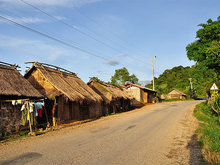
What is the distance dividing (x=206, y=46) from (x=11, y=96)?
60.7ft

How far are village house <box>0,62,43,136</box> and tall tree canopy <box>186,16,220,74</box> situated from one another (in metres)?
15.5

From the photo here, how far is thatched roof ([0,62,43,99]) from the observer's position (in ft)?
40.4

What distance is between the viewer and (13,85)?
13.6 metres

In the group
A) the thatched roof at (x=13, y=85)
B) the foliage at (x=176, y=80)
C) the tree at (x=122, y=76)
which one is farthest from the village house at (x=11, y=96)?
the foliage at (x=176, y=80)

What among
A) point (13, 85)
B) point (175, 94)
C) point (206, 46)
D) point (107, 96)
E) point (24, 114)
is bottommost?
point (24, 114)

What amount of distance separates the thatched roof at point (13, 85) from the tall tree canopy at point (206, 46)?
51.2 feet

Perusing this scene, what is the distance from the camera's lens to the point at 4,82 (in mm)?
13070

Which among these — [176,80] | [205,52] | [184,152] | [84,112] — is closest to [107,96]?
[84,112]

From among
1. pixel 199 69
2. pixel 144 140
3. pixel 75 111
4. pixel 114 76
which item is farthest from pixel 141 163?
pixel 114 76

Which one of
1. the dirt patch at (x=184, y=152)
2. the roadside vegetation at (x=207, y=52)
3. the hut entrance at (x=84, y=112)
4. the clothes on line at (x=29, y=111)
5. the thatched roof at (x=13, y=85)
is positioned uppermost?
the roadside vegetation at (x=207, y=52)

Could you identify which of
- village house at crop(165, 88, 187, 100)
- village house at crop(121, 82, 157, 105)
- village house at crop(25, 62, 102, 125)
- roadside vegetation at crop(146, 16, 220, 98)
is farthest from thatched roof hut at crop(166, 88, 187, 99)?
village house at crop(25, 62, 102, 125)

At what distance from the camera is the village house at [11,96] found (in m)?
11.7

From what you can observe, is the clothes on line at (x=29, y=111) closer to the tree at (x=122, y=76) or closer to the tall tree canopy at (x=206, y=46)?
the tall tree canopy at (x=206, y=46)

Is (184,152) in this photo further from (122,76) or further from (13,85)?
(122,76)
